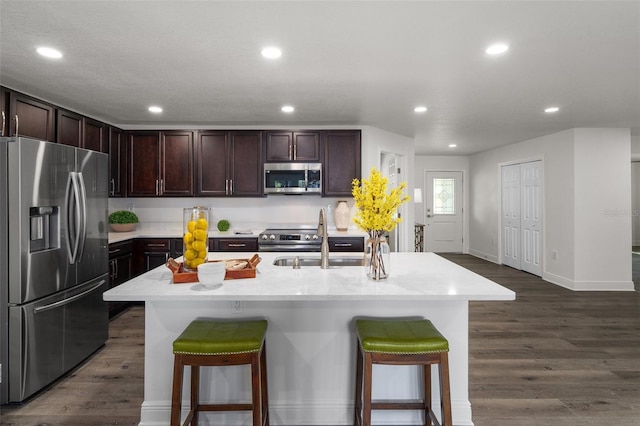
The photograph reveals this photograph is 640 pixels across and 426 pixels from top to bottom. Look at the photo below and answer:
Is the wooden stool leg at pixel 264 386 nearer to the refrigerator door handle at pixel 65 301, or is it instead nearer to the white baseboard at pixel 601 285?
the refrigerator door handle at pixel 65 301

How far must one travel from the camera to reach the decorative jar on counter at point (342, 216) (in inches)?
184

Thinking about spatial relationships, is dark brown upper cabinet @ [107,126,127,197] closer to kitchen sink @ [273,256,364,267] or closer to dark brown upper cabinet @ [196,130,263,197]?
dark brown upper cabinet @ [196,130,263,197]

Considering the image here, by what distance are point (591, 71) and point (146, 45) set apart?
11.1 ft

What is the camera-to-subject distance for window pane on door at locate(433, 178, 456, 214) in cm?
824

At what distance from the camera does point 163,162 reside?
15.1 feet

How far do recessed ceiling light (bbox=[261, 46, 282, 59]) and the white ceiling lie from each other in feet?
0.20

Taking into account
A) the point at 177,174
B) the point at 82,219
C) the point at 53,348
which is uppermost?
the point at 177,174

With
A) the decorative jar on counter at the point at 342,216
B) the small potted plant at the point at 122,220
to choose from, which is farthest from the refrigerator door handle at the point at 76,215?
the decorative jar on counter at the point at 342,216

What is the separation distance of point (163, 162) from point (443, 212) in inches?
244

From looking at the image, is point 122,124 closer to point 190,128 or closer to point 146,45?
point 190,128

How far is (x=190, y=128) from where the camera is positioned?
4672mm

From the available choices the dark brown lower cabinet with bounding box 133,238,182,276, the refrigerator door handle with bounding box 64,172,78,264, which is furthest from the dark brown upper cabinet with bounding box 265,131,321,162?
the refrigerator door handle with bounding box 64,172,78,264

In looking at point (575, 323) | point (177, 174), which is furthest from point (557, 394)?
point (177, 174)

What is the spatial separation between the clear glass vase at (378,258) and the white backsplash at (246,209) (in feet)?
9.94
